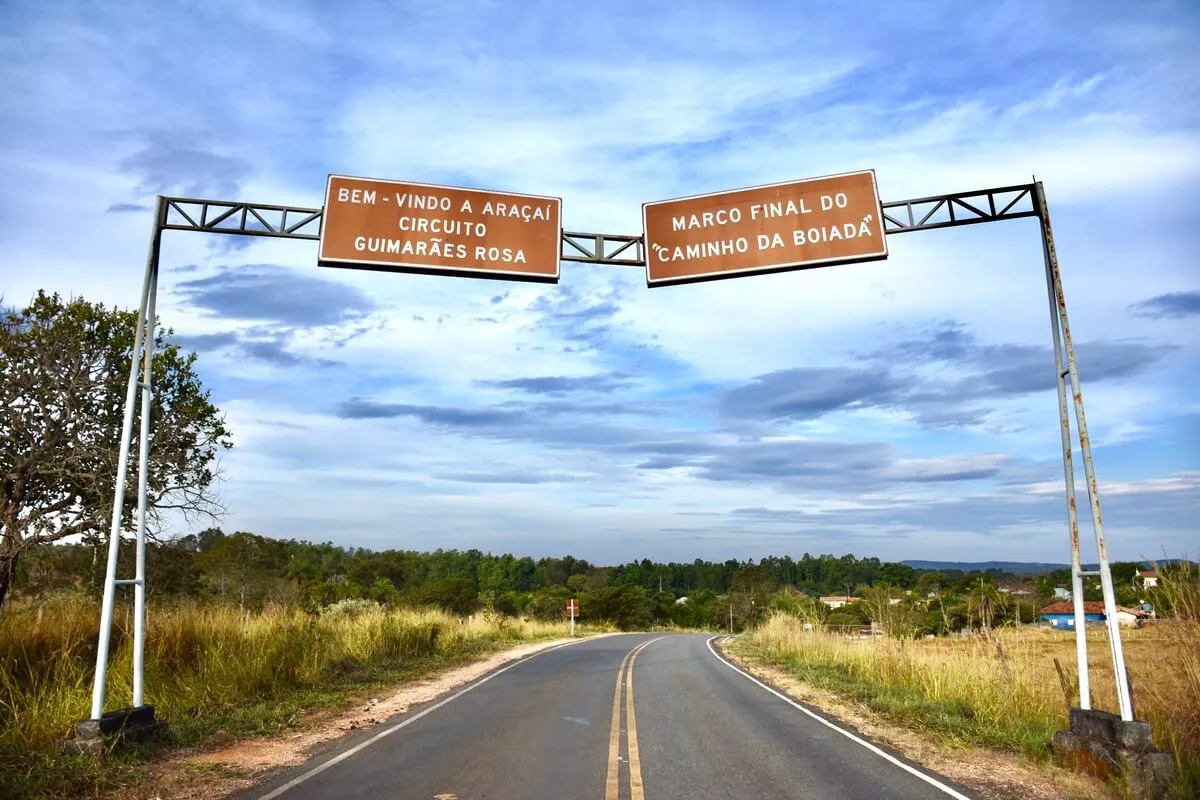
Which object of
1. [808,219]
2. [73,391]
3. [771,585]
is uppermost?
[808,219]

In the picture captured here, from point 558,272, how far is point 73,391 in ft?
32.4

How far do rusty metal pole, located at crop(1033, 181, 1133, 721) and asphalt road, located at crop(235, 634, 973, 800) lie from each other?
222 centimetres

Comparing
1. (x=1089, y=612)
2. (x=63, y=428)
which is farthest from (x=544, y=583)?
(x=63, y=428)

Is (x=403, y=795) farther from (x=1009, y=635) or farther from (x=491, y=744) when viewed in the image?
(x=1009, y=635)

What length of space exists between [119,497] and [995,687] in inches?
499

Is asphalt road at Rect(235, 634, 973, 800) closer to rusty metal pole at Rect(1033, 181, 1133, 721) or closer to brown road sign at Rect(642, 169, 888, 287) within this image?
rusty metal pole at Rect(1033, 181, 1133, 721)

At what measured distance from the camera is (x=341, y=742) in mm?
9461

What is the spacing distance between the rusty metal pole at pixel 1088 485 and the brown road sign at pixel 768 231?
220 cm

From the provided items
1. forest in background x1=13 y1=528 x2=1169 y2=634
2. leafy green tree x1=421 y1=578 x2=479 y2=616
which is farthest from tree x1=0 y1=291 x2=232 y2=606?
leafy green tree x1=421 y1=578 x2=479 y2=616

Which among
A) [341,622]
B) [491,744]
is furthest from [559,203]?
[341,622]

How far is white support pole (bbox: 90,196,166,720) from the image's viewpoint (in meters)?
8.53

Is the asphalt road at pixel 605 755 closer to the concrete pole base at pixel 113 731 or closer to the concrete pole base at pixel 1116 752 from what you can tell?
the concrete pole base at pixel 1116 752

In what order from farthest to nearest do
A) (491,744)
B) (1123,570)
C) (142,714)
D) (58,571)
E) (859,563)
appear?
(859,563) < (58,571) < (1123,570) < (491,744) < (142,714)

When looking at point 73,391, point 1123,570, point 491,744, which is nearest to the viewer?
point 491,744
